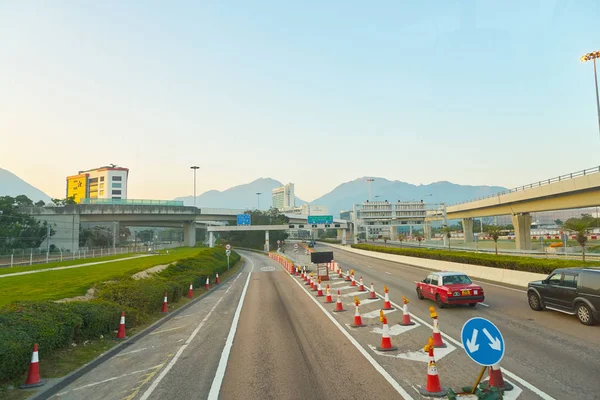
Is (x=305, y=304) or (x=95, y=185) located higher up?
(x=95, y=185)

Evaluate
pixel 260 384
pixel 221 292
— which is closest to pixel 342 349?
pixel 260 384

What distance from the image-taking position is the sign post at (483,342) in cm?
586

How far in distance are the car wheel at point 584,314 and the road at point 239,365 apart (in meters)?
7.84

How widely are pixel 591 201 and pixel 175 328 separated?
4099 cm

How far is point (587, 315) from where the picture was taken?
12094 millimetres

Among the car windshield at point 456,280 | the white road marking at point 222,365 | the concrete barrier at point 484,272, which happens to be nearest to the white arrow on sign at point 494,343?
the white road marking at point 222,365

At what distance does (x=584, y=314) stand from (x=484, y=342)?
29.6 ft

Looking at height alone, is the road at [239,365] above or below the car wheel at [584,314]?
below

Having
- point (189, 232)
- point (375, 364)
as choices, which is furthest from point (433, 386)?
point (189, 232)

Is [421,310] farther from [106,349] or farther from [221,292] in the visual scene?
[221,292]

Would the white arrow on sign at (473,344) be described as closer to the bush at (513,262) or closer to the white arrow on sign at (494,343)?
the white arrow on sign at (494,343)

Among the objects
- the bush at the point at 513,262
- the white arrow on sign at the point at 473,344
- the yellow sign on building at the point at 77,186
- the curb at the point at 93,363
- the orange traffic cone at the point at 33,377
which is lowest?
the curb at the point at 93,363

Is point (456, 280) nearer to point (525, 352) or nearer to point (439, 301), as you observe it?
point (439, 301)

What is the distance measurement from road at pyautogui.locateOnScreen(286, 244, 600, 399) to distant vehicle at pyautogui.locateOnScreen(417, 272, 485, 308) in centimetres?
44
